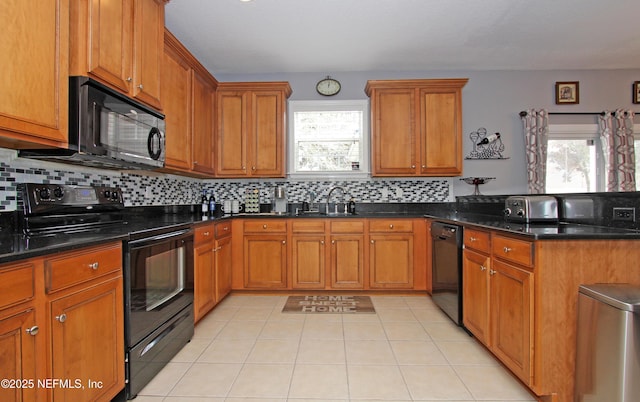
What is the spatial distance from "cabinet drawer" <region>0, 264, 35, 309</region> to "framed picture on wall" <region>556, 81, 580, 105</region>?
5120 millimetres

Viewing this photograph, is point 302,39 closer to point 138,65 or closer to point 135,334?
point 138,65

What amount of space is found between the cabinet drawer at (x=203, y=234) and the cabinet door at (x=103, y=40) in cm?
114

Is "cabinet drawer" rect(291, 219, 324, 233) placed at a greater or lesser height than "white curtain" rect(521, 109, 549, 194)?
lesser

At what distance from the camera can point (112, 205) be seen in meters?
2.21

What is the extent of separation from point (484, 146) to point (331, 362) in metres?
3.24

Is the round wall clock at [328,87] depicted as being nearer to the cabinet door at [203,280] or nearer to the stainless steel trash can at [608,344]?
the cabinet door at [203,280]

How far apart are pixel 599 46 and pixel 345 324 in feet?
13.0

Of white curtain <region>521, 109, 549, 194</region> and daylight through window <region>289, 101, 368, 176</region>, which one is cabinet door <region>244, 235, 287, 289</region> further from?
white curtain <region>521, 109, 549, 194</region>

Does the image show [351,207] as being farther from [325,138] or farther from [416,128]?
[416,128]

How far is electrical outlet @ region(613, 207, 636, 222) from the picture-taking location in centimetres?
177

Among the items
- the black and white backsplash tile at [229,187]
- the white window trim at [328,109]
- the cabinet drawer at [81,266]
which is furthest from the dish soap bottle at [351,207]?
the cabinet drawer at [81,266]

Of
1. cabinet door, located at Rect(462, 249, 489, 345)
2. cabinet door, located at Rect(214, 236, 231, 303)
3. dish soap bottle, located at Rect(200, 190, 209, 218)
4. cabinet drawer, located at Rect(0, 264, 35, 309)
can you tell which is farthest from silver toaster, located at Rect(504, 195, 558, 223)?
A: dish soap bottle, located at Rect(200, 190, 209, 218)

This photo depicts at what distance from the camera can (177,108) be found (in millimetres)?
2799

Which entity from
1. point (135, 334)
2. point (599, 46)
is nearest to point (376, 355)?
point (135, 334)
